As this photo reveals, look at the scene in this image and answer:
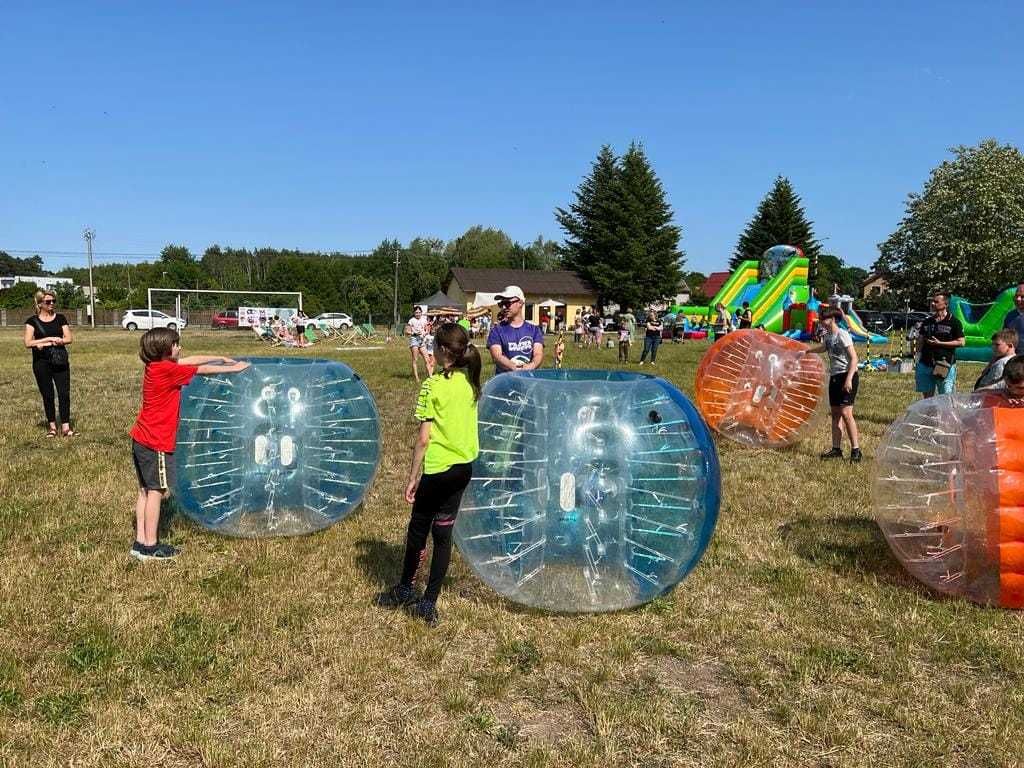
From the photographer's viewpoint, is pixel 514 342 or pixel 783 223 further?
pixel 783 223

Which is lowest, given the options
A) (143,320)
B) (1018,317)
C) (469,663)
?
(143,320)

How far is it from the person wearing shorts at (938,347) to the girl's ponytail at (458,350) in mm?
6598

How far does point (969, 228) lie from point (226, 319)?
151 feet

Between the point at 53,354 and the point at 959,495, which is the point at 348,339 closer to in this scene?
the point at 53,354

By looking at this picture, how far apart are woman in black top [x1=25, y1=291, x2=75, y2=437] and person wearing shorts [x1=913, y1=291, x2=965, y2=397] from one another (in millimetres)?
10221

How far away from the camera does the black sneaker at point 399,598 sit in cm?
458

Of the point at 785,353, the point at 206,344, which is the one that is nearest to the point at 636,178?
the point at 206,344

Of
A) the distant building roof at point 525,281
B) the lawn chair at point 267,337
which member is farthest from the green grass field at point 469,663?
the distant building roof at point 525,281

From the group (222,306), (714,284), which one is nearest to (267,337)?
(222,306)

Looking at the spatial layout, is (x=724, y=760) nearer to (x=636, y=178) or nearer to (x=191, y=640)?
(x=191, y=640)

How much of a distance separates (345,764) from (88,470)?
6.14m

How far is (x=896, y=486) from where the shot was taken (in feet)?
15.6

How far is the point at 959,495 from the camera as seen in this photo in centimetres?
438

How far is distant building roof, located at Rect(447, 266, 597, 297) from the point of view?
2371 inches
